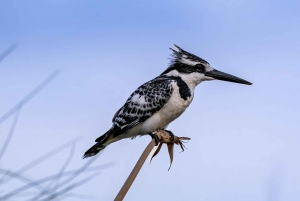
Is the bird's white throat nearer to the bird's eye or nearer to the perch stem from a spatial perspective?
the bird's eye

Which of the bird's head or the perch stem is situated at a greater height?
the bird's head

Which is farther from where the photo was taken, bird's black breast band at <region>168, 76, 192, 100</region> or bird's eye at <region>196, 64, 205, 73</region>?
bird's eye at <region>196, 64, 205, 73</region>

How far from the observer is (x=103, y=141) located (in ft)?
22.3

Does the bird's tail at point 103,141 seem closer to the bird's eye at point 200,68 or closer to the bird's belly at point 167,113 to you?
the bird's belly at point 167,113

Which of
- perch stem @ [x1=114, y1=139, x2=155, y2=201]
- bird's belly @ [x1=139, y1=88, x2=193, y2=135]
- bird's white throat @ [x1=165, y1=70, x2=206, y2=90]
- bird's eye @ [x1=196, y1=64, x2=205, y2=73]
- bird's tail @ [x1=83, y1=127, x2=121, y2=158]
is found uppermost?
bird's eye @ [x1=196, y1=64, x2=205, y2=73]

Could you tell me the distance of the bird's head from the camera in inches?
288

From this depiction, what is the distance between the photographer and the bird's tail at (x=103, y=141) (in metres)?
6.52

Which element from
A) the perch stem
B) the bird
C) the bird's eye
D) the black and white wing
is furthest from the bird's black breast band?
the perch stem

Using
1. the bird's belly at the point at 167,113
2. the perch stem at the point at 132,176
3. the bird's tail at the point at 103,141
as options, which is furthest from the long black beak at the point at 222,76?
the perch stem at the point at 132,176

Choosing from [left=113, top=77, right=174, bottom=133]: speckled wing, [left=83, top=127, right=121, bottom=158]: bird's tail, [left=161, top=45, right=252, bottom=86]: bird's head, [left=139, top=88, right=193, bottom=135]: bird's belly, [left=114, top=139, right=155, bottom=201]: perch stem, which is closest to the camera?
[left=114, top=139, right=155, bottom=201]: perch stem

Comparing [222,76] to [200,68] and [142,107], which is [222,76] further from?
[142,107]

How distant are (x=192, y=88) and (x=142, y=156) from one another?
3.48 meters

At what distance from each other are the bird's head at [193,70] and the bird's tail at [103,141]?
45.7 inches

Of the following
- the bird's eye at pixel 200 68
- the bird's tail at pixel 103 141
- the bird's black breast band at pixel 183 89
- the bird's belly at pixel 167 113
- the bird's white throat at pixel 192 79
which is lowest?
the bird's tail at pixel 103 141
